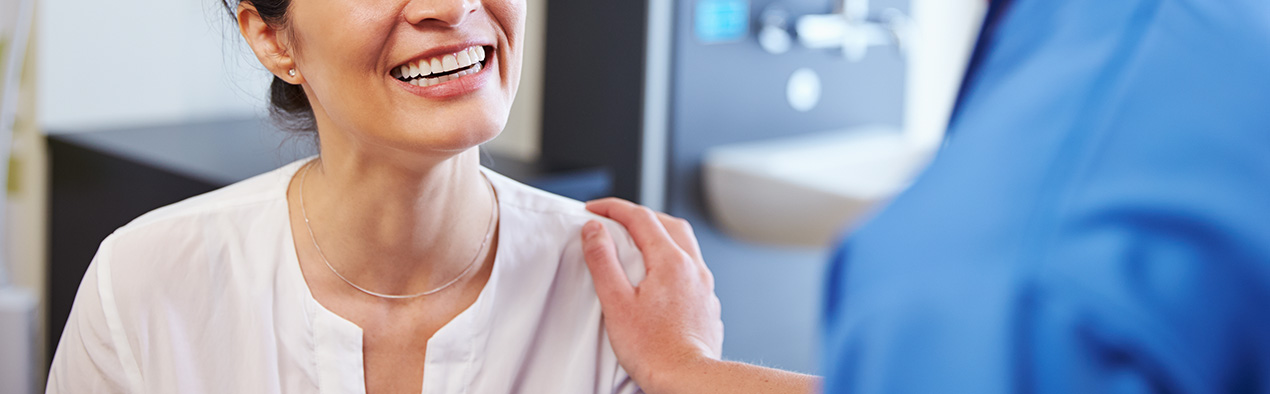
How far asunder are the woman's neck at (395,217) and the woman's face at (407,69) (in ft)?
0.28

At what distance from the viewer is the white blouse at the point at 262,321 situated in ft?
3.32

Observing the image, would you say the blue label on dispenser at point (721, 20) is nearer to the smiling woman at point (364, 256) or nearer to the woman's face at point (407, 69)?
the smiling woman at point (364, 256)

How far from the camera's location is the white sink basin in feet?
7.32

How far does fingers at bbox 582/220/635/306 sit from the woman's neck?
114 millimetres

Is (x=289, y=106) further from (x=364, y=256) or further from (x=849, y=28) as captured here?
(x=849, y=28)

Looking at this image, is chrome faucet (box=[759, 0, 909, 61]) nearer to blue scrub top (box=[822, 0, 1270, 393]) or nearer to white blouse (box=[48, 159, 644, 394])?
white blouse (box=[48, 159, 644, 394])

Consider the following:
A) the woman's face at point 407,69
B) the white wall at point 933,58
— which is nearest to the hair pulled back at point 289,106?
the woman's face at point 407,69

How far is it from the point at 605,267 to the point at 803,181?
125 centimetres

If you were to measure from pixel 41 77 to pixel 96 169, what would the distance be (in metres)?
0.20

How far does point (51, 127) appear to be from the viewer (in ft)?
6.54

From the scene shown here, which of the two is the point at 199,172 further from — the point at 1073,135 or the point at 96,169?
the point at 1073,135

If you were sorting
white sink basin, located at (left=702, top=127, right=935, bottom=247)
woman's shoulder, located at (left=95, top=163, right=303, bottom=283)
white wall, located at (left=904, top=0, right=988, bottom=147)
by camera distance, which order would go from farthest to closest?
white wall, located at (left=904, top=0, right=988, bottom=147)
white sink basin, located at (left=702, top=127, right=935, bottom=247)
woman's shoulder, located at (left=95, top=163, right=303, bottom=283)

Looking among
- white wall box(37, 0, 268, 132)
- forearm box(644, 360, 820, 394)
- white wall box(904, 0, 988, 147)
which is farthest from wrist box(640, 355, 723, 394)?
white wall box(904, 0, 988, 147)

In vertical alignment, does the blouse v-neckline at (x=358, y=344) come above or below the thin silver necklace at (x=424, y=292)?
below
